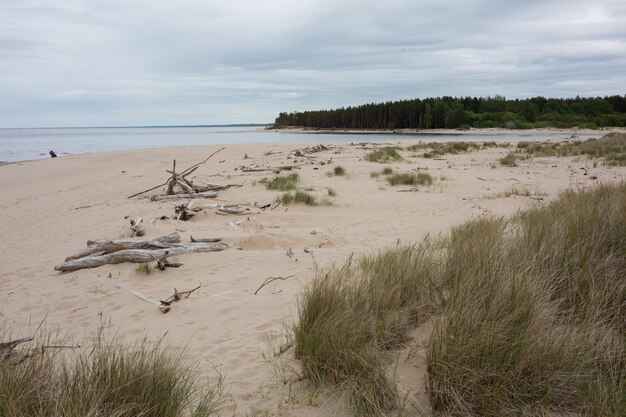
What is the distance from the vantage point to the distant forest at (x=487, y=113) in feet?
285

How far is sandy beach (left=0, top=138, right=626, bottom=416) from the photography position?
3848mm

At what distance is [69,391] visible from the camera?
2.27 meters

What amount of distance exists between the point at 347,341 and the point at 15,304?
15.6 ft

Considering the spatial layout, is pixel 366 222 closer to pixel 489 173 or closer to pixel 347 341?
pixel 347 341

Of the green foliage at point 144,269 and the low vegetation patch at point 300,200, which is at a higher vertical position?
the low vegetation patch at point 300,200

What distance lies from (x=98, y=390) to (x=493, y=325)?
7.89 ft

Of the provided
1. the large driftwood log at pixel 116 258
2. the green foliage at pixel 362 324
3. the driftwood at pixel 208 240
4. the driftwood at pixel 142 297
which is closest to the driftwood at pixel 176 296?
the driftwood at pixel 142 297

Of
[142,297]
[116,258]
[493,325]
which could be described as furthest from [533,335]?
[116,258]

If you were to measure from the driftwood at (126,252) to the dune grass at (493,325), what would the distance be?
143 inches

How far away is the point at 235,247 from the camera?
7.40 meters

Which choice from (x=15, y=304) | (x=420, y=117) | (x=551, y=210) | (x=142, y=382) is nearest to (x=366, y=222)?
(x=551, y=210)

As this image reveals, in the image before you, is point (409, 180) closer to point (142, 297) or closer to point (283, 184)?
point (283, 184)

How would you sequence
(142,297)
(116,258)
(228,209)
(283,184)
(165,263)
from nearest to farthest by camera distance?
1. (142,297)
2. (165,263)
3. (116,258)
4. (228,209)
5. (283,184)

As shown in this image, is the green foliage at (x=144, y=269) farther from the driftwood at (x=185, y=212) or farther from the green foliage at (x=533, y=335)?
the green foliage at (x=533, y=335)
